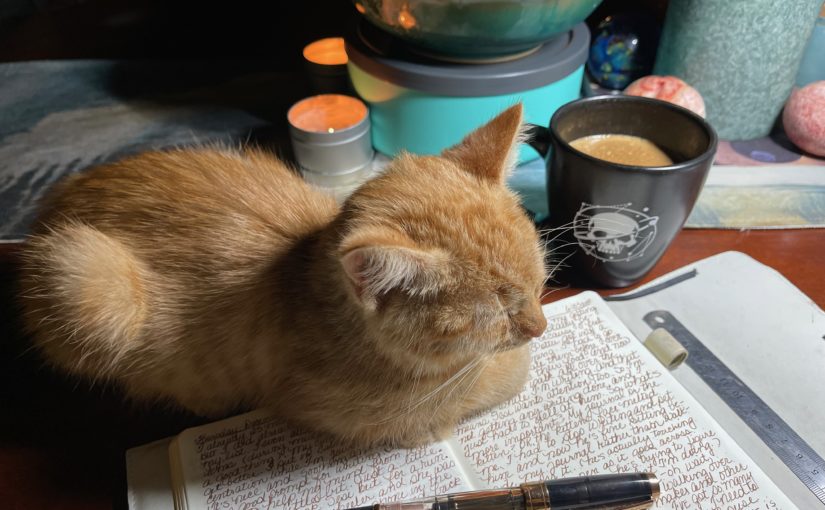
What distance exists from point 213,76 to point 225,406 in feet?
3.05

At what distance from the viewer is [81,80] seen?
51.2 inches

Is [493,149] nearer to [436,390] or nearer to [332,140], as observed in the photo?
[436,390]

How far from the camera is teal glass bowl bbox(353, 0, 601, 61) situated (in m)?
0.83

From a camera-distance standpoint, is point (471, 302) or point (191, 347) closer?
point (471, 302)

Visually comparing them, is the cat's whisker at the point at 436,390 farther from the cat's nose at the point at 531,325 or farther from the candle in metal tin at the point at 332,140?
the candle in metal tin at the point at 332,140

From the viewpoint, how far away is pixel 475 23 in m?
0.84

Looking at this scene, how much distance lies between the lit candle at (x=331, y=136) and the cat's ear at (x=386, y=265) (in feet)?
1.76

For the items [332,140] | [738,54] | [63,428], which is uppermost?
[738,54]

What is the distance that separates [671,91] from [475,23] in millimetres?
376

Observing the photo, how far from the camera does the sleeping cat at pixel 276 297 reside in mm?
510

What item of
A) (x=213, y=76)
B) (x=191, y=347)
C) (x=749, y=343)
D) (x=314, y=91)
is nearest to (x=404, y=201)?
(x=191, y=347)

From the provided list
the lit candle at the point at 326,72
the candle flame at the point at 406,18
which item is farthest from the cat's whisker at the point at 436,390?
the lit candle at the point at 326,72

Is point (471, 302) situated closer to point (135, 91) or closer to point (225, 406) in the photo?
point (225, 406)

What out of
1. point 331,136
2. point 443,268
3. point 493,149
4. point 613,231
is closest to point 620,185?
point 613,231
